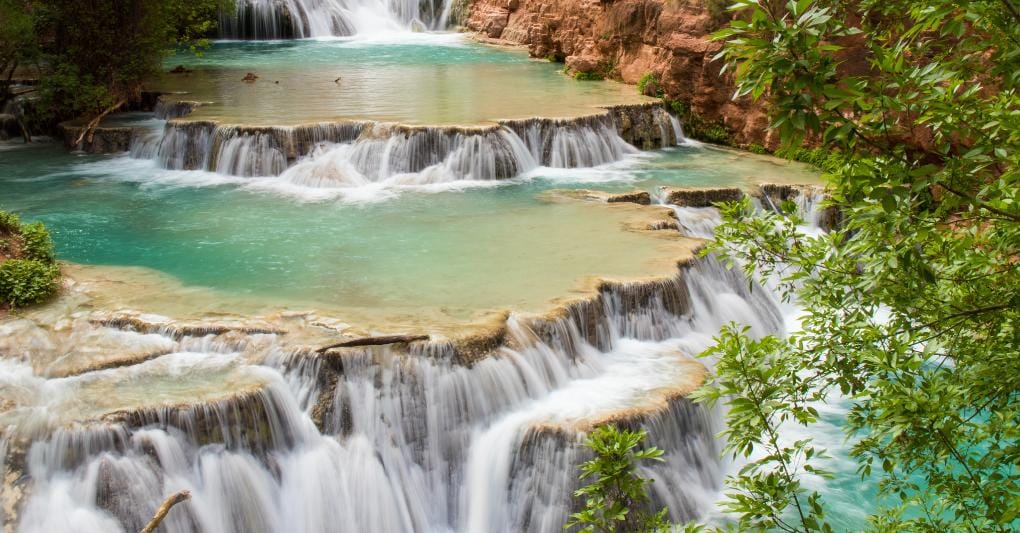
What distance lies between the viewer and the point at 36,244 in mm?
10195

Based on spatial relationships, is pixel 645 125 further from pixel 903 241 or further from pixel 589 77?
pixel 903 241

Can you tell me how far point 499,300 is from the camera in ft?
31.3

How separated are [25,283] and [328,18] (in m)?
25.6

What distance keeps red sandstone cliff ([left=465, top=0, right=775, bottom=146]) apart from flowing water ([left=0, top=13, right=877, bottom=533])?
4082mm

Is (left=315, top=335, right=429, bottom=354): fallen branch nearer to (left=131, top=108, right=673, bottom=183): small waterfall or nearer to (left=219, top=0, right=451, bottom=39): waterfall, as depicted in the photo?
(left=131, top=108, right=673, bottom=183): small waterfall

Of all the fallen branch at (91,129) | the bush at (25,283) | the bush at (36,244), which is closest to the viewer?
the bush at (25,283)

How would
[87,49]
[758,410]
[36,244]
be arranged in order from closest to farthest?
1. [758,410]
2. [36,244]
3. [87,49]

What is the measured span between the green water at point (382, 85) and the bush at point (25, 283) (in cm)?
699

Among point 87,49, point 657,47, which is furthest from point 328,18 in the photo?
point 657,47

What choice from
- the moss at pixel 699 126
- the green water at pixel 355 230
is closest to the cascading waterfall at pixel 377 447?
the green water at pixel 355 230

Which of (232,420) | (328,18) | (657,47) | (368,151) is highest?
(657,47)

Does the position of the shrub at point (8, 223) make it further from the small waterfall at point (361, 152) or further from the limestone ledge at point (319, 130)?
the limestone ledge at point (319, 130)

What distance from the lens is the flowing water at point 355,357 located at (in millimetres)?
7391

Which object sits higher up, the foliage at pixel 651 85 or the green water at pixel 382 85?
the foliage at pixel 651 85
